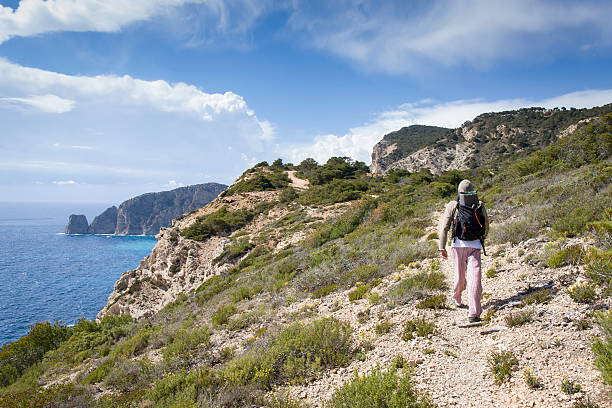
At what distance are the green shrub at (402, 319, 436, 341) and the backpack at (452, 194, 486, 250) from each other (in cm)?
149

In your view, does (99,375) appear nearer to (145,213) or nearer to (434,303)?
(434,303)

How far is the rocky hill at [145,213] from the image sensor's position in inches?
5148

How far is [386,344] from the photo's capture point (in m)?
4.47

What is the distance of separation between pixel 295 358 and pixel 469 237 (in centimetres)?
333

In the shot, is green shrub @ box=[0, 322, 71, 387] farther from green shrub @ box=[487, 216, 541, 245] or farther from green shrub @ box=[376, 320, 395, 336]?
green shrub @ box=[487, 216, 541, 245]

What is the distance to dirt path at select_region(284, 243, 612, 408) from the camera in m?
2.89

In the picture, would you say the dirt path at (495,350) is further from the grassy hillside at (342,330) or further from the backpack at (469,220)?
the backpack at (469,220)

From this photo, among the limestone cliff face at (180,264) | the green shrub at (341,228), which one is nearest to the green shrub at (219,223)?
the limestone cliff face at (180,264)

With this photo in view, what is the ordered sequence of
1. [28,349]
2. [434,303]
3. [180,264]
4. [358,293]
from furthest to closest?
[180,264] → [28,349] → [358,293] → [434,303]

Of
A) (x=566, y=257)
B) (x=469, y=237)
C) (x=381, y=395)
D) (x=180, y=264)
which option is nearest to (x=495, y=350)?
(x=469, y=237)

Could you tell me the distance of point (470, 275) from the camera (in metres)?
4.59

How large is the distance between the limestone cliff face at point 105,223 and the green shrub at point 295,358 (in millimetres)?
155941

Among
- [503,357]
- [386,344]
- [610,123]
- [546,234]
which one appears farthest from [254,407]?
[610,123]

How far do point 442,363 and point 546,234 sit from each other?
5144 mm
